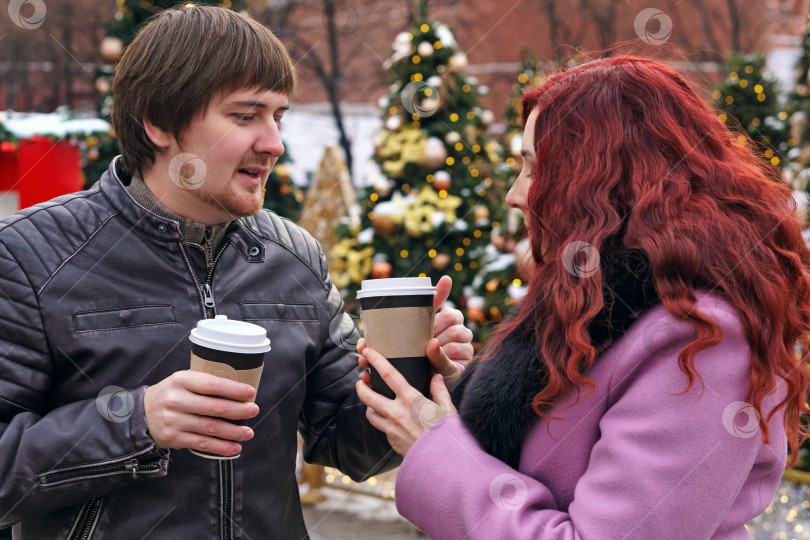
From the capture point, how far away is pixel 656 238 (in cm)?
157

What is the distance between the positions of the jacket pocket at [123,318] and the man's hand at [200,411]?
28 centimetres

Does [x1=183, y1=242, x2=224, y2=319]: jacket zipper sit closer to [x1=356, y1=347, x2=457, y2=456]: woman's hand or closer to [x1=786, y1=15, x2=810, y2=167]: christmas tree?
[x1=356, y1=347, x2=457, y2=456]: woman's hand

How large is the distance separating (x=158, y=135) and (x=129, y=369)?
66 centimetres

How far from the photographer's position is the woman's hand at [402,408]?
1.82 m

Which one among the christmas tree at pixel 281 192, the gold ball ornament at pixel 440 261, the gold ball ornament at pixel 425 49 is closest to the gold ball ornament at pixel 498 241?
the gold ball ornament at pixel 440 261

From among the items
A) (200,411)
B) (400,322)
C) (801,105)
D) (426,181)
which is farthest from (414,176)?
(200,411)

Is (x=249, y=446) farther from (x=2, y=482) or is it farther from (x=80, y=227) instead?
(x=80, y=227)

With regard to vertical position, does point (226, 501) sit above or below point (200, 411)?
below

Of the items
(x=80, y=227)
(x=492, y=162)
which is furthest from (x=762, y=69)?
(x=80, y=227)

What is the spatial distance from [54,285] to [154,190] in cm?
40

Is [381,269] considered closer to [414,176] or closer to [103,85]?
[414,176]

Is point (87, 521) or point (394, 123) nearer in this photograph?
point (87, 521)

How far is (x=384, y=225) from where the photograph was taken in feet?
20.5

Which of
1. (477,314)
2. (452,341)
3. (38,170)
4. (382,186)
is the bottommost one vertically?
(477,314)
